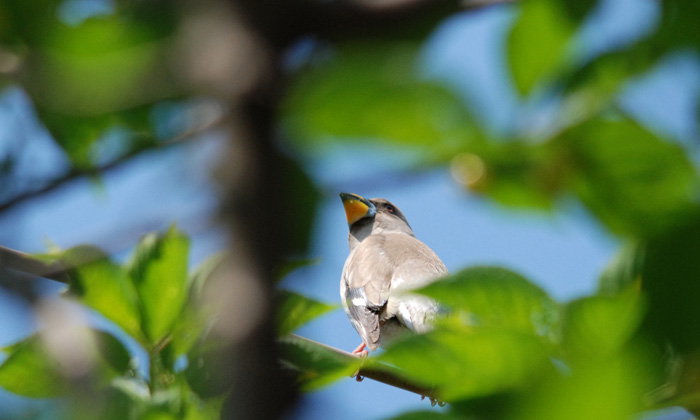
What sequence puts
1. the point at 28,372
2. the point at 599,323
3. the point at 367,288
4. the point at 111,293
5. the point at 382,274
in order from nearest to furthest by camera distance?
the point at 599,323 < the point at 28,372 < the point at 111,293 < the point at 367,288 < the point at 382,274

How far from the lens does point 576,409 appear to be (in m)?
0.47

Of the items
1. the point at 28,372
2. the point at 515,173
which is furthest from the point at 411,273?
the point at 515,173

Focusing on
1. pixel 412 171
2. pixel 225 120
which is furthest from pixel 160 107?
pixel 225 120

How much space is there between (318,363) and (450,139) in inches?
12.6

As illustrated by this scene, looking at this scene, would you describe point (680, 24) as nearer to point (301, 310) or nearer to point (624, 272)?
point (624, 272)

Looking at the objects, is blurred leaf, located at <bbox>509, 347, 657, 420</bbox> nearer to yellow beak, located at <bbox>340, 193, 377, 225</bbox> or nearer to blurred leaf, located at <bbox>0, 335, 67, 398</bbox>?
A: blurred leaf, located at <bbox>0, 335, 67, 398</bbox>

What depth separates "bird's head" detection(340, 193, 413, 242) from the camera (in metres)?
9.01

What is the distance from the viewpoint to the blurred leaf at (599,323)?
55 cm

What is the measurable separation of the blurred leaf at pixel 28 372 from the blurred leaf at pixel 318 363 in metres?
0.64

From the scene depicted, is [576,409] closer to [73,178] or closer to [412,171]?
[412,171]

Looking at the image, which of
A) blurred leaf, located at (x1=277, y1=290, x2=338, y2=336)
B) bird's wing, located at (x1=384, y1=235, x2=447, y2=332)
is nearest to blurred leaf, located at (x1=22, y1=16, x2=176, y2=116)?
blurred leaf, located at (x1=277, y1=290, x2=338, y2=336)

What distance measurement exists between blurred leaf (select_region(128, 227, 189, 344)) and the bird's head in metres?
7.34

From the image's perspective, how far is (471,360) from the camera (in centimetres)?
60

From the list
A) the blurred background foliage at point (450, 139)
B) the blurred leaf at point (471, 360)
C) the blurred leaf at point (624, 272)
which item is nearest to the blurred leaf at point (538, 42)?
the blurred background foliage at point (450, 139)
